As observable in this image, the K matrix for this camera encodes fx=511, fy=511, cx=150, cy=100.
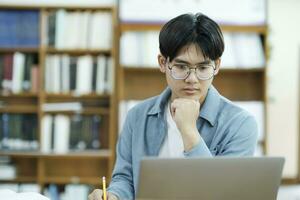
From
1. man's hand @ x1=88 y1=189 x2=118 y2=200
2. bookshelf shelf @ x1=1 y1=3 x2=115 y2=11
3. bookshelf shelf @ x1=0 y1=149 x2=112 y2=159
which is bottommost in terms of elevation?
bookshelf shelf @ x1=0 y1=149 x2=112 y2=159

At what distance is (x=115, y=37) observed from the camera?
4.26m

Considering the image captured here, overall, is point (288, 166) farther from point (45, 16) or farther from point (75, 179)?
point (45, 16)

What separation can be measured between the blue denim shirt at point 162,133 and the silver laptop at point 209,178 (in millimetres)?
298

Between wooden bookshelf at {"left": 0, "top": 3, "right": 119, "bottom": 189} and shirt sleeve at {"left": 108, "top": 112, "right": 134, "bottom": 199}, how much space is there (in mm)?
2537

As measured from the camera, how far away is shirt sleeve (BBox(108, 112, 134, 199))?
60.9 inches

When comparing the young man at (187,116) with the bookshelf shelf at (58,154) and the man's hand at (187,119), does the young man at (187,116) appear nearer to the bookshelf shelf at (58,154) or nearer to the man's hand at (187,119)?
the man's hand at (187,119)

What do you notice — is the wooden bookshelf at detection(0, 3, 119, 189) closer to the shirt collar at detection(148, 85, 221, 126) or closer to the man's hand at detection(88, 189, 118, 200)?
the shirt collar at detection(148, 85, 221, 126)

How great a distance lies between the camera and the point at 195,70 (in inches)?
59.9

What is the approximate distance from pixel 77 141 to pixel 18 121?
53cm

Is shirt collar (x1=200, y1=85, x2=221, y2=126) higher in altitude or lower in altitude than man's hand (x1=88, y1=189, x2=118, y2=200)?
higher

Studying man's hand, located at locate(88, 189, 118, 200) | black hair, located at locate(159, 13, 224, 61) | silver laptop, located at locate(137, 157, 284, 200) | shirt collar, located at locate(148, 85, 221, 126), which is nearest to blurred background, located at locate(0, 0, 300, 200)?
shirt collar, located at locate(148, 85, 221, 126)

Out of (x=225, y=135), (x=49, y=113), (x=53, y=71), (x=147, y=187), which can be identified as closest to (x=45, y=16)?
(x=53, y=71)

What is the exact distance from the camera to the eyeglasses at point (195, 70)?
4.99 feet

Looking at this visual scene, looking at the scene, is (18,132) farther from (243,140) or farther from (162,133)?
(243,140)
